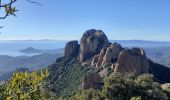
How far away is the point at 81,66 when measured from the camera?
502 ft

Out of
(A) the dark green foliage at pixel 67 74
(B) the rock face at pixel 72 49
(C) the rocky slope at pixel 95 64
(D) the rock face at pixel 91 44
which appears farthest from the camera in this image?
(B) the rock face at pixel 72 49

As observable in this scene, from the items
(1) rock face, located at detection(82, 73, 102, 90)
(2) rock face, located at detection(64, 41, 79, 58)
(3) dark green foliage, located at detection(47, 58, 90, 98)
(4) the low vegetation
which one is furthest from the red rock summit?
(4) the low vegetation

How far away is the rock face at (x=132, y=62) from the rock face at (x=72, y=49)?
53.5 metres

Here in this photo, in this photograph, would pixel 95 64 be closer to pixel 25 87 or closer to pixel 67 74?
pixel 67 74

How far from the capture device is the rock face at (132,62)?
113812mm

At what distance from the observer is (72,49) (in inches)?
6806

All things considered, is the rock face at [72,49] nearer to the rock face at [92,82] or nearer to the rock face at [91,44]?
the rock face at [91,44]

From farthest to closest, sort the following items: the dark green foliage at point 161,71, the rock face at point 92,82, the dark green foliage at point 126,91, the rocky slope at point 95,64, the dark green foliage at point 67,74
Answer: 1. the dark green foliage at point 67,74
2. the dark green foliage at point 161,71
3. the rocky slope at point 95,64
4. the rock face at point 92,82
5. the dark green foliage at point 126,91

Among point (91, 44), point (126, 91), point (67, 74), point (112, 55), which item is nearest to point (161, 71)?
point (112, 55)

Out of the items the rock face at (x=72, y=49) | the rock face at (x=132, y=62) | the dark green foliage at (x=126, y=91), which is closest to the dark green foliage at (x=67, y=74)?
the rock face at (x=72, y=49)

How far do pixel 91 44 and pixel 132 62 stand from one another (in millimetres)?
42342

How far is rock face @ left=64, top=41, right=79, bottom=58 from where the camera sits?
170 m

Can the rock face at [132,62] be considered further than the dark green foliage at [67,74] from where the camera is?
No

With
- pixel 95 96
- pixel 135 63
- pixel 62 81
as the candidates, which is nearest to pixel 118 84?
pixel 95 96
